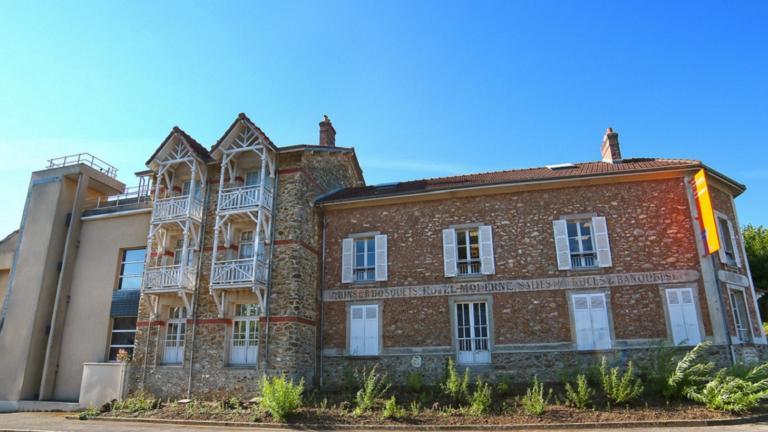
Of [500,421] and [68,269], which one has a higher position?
[68,269]

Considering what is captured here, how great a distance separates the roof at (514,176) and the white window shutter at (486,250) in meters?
1.39

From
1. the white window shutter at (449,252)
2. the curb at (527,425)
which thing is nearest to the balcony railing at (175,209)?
the curb at (527,425)

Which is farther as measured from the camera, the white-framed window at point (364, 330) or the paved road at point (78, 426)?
the white-framed window at point (364, 330)

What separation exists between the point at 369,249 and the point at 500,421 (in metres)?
6.80

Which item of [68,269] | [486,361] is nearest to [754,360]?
[486,361]

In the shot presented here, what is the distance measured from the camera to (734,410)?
9.93 m

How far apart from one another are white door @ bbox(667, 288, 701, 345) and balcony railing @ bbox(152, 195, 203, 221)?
13.9 metres

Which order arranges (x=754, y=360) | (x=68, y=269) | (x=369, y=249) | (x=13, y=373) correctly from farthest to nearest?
(x=68, y=269) < (x=13, y=373) < (x=369, y=249) < (x=754, y=360)

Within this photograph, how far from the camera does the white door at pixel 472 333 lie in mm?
13656

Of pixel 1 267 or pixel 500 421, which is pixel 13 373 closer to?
pixel 1 267

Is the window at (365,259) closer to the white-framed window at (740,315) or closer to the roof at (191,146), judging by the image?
the roof at (191,146)

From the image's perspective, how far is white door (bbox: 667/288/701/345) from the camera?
40.8 feet

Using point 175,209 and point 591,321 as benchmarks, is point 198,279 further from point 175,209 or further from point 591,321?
point 591,321

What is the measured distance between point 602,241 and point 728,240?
145 inches
